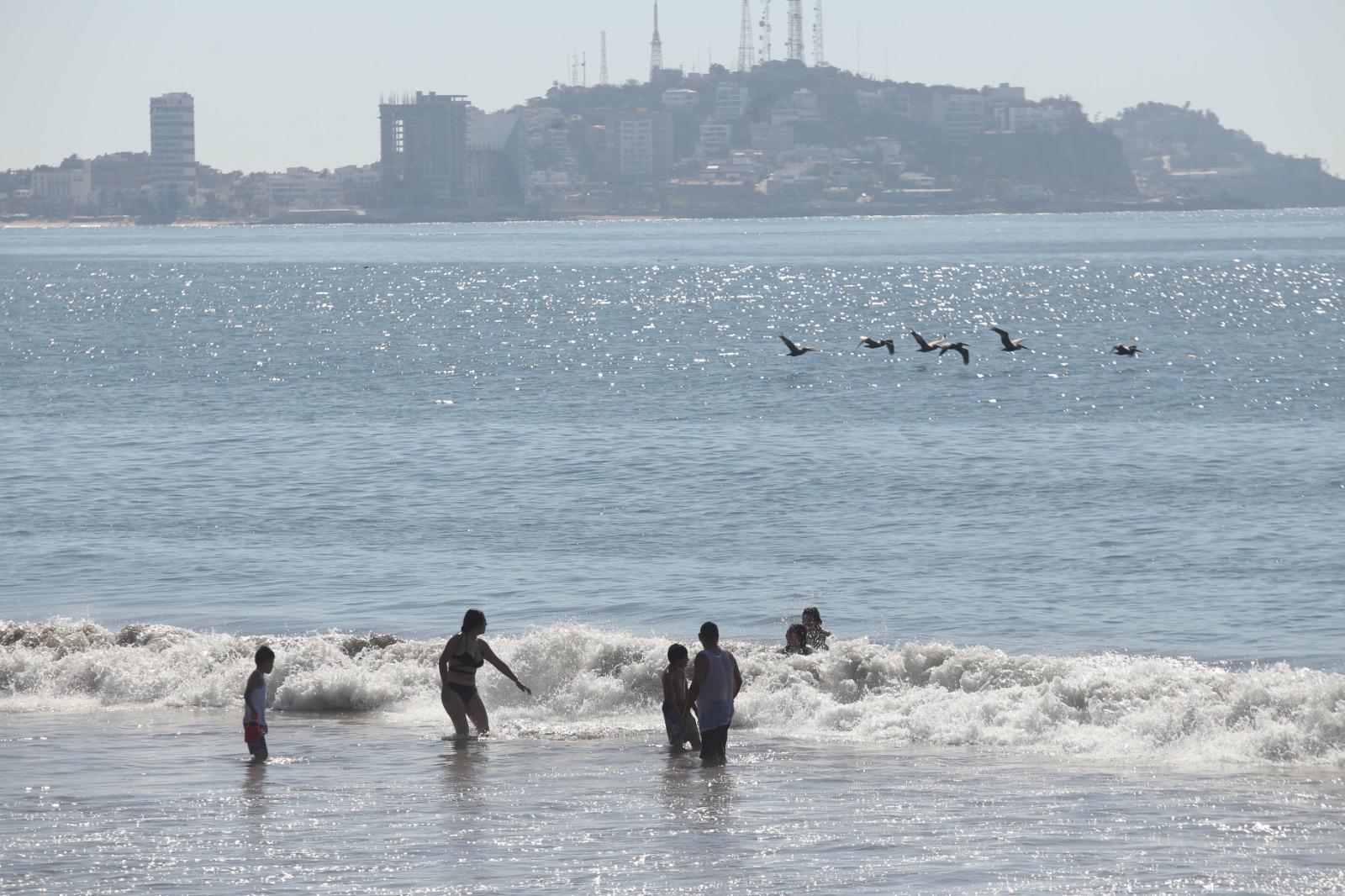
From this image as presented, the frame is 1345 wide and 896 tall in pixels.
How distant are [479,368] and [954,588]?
40252 millimetres

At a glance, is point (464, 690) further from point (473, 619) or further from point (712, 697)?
point (712, 697)

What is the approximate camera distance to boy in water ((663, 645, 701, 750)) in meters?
15.1

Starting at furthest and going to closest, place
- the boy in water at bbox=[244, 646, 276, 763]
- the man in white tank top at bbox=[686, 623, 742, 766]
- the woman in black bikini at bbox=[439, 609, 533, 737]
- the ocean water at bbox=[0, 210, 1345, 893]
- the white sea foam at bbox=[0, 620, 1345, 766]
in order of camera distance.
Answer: the woman in black bikini at bbox=[439, 609, 533, 737], the white sea foam at bbox=[0, 620, 1345, 766], the boy in water at bbox=[244, 646, 276, 763], the man in white tank top at bbox=[686, 623, 742, 766], the ocean water at bbox=[0, 210, 1345, 893]

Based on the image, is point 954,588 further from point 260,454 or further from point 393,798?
point 260,454

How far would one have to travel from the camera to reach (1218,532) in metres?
26.7

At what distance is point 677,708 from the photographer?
49.6ft

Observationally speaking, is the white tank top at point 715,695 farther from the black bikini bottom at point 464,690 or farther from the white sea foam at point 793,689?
the black bikini bottom at point 464,690

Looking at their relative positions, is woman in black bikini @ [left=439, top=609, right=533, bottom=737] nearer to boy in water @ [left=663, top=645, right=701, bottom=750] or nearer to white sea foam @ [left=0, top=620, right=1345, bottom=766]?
white sea foam @ [left=0, top=620, right=1345, bottom=766]

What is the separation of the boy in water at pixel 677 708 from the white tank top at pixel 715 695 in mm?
421

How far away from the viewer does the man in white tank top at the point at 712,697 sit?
14578 mm

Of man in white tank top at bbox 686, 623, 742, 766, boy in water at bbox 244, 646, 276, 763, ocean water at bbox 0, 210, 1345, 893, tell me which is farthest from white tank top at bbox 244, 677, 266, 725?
man in white tank top at bbox 686, 623, 742, 766

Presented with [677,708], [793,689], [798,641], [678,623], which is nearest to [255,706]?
[677,708]

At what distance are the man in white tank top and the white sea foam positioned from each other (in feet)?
5.57

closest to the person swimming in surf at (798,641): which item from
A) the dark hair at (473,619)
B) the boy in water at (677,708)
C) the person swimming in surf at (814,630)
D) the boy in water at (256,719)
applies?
the person swimming in surf at (814,630)
